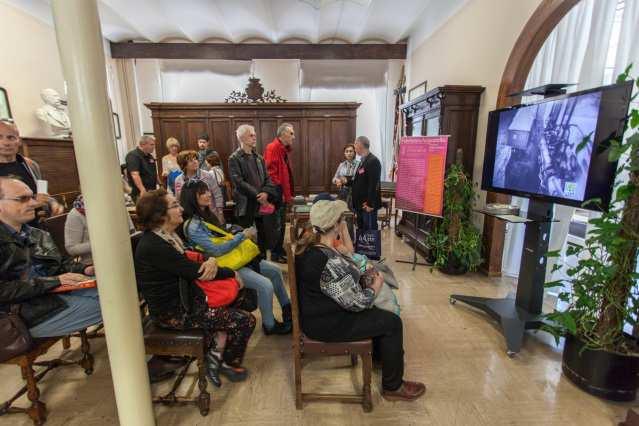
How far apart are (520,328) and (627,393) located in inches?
22.6

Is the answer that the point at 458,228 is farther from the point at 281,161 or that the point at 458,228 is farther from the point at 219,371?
the point at 219,371

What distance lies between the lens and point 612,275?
5.43 ft

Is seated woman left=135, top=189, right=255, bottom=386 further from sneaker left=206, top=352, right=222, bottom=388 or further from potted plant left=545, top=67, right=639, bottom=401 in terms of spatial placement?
potted plant left=545, top=67, right=639, bottom=401

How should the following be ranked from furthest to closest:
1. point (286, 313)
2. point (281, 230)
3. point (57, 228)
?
point (281, 230), point (286, 313), point (57, 228)

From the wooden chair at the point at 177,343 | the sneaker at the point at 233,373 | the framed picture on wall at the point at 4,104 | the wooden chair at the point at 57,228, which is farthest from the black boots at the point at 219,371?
the framed picture on wall at the point at 4,104

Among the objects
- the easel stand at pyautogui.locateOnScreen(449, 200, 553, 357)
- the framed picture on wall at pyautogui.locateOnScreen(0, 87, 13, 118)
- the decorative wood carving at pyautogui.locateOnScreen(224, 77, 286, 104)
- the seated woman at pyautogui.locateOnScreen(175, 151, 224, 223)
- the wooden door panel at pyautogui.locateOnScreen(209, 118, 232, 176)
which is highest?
the decorative wood carving at pyautogui.locateOnScreen(224, 77, 286, 104)

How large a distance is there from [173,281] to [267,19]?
485cm

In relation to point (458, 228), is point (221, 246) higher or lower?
higher

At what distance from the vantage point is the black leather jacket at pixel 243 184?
3.25m

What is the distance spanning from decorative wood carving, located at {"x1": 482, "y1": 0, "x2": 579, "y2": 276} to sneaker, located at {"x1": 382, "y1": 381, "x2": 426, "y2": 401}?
2.05 m

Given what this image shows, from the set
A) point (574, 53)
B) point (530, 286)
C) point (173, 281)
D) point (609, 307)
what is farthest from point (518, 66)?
point (173, 281)

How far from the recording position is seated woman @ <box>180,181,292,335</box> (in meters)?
2.00

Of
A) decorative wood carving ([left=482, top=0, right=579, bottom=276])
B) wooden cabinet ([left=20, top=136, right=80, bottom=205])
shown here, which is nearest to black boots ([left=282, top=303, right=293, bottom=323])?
decorative wood carving ([left=482, top=0, right=579, bottom=276])

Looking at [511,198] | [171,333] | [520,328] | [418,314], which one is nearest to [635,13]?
[511,198]
